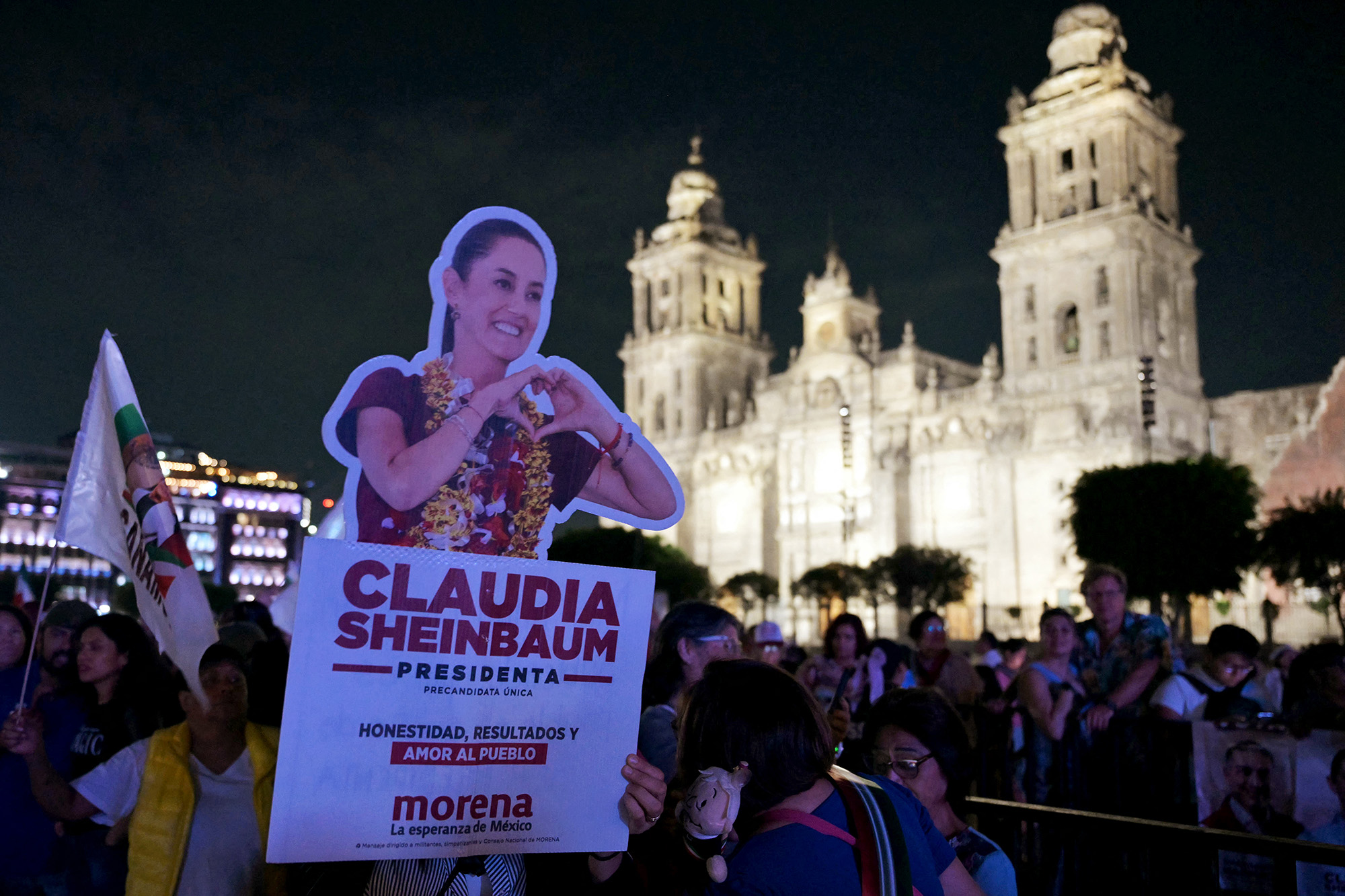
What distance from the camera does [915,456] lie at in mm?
54906

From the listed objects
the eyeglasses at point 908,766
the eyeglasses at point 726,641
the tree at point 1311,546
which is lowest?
the eyeglasses at point 908,766

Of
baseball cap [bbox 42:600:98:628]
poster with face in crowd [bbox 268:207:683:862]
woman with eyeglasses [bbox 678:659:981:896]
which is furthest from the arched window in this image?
woman with eyeglasses [bbox 678:659:981:896]

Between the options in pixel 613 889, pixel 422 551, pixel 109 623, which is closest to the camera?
pixel 422 551

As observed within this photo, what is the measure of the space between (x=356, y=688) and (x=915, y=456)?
53.6 metres

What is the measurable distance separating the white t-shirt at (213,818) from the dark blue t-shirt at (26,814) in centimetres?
61

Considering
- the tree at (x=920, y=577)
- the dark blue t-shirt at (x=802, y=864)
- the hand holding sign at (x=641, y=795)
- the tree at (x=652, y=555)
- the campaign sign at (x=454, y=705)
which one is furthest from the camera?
the tree at (x=652, y=555)

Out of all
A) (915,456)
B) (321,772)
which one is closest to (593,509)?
(321,772)

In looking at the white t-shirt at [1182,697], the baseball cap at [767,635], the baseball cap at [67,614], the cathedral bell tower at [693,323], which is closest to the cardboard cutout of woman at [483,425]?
the baseball cap at [67,614]

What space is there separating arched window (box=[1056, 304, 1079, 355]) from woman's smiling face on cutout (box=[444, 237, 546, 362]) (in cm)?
4920

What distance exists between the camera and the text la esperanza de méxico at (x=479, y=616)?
9.53ft

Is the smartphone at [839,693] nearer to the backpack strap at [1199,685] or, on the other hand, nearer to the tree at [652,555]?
the backpack strap at [1199,685]

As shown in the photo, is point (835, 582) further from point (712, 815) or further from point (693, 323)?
point (712, 815)

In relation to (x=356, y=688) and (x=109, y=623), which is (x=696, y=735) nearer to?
(x=356, y=688)

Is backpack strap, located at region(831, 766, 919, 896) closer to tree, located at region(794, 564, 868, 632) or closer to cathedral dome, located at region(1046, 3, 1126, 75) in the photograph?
tree, located at region(794, 564, 868, 632)
